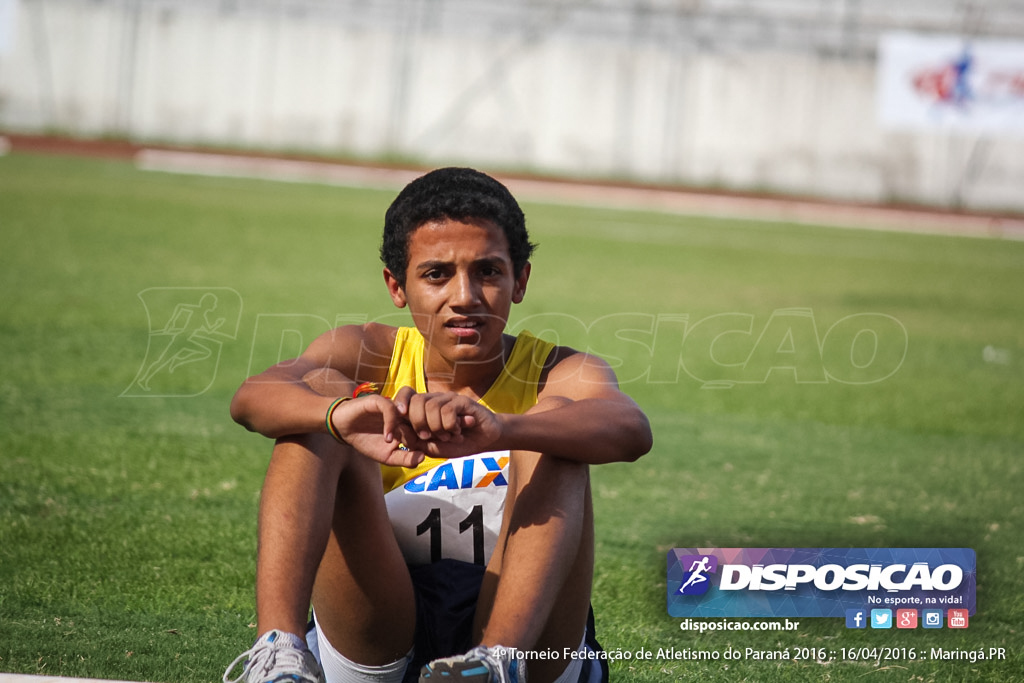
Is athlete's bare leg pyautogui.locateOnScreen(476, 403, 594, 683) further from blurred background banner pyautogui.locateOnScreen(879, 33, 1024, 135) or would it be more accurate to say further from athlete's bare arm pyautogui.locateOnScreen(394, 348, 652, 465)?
blurred background banner pyautogui.locateOnScreen(879, 33, 1024, 135)

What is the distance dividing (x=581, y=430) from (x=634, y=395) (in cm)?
505

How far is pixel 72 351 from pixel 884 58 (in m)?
24.3

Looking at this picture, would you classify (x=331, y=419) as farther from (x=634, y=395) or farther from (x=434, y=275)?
(x=634, y=395)

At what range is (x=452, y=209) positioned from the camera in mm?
2820

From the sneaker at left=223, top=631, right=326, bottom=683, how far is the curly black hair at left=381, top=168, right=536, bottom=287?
1.01 meters

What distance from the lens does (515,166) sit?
29.0 m

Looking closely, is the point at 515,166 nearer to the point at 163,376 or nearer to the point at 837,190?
the point at 837,190

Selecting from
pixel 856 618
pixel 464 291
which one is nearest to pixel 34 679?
pixel 464 291

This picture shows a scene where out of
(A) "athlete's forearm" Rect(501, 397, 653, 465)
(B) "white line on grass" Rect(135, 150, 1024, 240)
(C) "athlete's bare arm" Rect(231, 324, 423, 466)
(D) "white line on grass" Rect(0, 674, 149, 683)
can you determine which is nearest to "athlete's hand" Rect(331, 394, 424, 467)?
(C) "athlete's bare arm" Rect(231, 324, 423, 466)

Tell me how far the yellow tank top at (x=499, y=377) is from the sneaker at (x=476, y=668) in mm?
688

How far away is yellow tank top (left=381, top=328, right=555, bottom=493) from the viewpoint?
296cm

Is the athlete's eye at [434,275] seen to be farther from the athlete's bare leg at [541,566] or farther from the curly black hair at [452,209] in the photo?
the athlete's bare leg at [541,566]

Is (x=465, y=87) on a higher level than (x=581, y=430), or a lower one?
higher

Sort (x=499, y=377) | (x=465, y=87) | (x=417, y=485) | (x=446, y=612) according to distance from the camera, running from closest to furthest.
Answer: (x=446, y=612)
(x=417, y=485)
(x=499, y=377)
(x=465, y=87)
